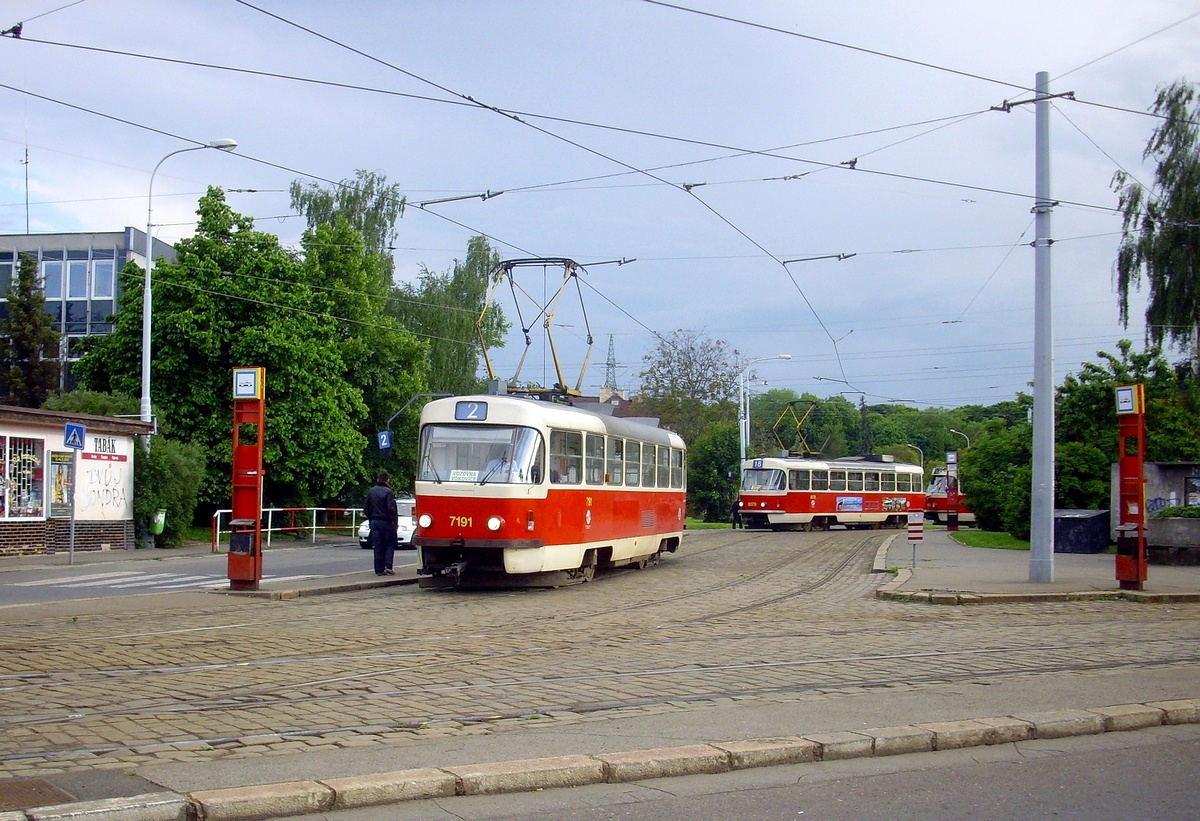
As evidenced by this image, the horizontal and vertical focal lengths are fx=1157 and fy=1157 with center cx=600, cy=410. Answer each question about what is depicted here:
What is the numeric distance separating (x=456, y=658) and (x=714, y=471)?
158ft

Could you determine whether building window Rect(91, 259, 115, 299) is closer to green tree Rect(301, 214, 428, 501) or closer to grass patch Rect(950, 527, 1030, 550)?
green tree Rect(301, 214, 428, 501)

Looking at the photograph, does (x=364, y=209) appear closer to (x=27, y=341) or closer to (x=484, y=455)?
(x=27, y=341)

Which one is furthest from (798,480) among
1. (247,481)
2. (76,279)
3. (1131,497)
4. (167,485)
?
(76,279)

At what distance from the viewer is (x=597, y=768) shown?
21.0 feet

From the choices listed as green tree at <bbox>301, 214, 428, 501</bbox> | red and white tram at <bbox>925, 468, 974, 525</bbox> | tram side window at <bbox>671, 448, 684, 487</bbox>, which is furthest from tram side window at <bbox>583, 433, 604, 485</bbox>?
red and white tram at <bbox>925, 468, 974, 525</bbox>

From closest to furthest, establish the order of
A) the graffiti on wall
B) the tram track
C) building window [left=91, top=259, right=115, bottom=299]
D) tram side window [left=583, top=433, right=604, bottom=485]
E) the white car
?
the tram track < tram side window [left=583, top=433, right=604, bottom=485] < the graffiti on wall < the white car < building window [left=91, top=259, right=115, bottom=299]

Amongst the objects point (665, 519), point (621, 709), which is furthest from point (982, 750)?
point (665, 519)

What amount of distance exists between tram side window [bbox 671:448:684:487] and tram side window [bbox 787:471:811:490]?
19.8m

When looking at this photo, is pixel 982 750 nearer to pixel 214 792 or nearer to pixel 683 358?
pixel 214 792

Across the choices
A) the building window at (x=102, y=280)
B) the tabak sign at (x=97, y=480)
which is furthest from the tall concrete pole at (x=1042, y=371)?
the building window at (x=102, y=280)

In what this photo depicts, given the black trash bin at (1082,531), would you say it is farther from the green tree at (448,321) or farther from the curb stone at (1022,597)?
the green tree at (448,321)

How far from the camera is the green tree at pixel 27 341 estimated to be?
162ft

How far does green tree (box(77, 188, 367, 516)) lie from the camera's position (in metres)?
36.5

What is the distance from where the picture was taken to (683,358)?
213 feet
